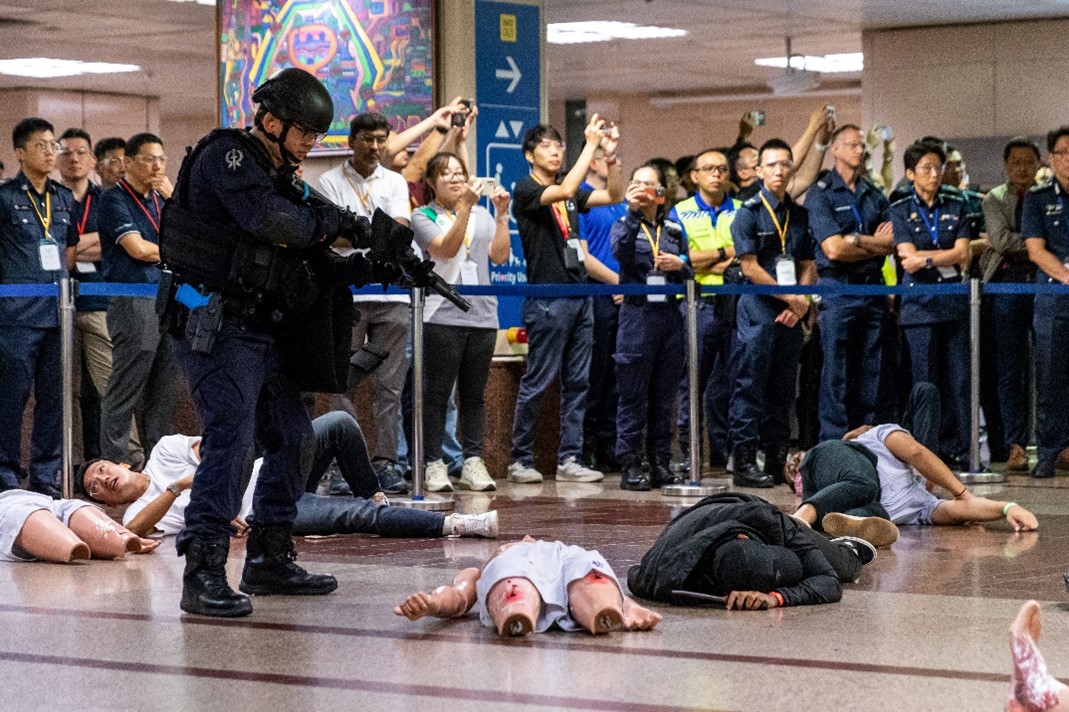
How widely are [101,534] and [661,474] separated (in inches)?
137

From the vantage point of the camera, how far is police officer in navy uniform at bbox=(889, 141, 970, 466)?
9617 millimetres

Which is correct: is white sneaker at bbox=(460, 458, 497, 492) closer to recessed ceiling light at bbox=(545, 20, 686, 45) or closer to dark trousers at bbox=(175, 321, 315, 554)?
dark trousers at bbox=(175, 321, 315, 554)

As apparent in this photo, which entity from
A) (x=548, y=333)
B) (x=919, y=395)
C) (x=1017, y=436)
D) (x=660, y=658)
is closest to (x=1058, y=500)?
(x=919, y=395)

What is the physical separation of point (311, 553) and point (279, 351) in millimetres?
1450

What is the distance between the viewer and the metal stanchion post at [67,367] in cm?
796

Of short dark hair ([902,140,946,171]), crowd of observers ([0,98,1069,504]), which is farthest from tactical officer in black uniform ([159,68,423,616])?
short dark hair ([902,140,946,171])

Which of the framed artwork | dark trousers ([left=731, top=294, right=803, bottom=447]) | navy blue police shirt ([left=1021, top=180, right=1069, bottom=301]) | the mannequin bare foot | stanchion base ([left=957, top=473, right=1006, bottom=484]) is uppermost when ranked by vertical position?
the framed artwork

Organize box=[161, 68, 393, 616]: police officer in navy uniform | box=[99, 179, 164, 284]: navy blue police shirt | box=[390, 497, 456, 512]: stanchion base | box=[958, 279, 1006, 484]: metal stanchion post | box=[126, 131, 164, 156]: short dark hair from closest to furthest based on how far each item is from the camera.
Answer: box=[161, 68, 393, 616]: police officer in navy uniform
box=[390, 497, 456, 512]: stanchion base
box=[99, 179, 164, 284]: navy blue police shirt
box=[126, 131, 164, 156]: short dark hair
box=[958, 279, 1006, 484]: metal stanchion post

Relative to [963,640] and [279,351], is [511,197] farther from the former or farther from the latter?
[963,640]

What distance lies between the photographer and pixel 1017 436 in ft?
33.3

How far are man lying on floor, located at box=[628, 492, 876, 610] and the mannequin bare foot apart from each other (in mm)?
1943

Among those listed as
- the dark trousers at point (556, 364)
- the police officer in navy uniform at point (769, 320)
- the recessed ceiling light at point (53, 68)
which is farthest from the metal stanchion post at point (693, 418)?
the recessed ceiling light at point (53, 68)

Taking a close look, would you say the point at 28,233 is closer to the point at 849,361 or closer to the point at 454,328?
the point at 454,328

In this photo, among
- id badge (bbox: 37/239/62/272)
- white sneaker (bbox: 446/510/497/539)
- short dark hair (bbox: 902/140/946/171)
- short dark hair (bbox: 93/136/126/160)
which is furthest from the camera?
short dark hair (bbox: 93/136/126/160)
